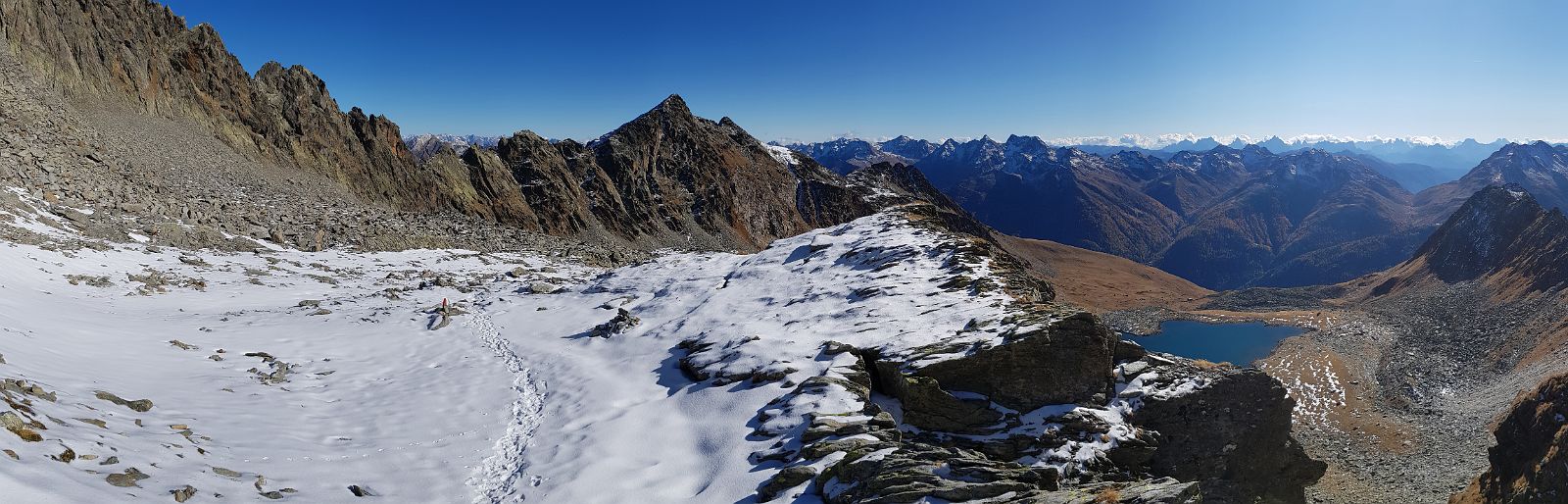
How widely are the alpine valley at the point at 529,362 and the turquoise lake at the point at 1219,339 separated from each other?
11099mm

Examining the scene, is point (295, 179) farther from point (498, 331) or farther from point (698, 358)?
point (698, 358)

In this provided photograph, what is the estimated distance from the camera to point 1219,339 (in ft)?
322

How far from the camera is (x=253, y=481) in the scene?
13109 mm

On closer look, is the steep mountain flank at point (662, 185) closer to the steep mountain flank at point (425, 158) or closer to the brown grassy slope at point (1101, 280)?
the steep mountain flank at point (425, 158)

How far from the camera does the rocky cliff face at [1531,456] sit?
22.6 metres

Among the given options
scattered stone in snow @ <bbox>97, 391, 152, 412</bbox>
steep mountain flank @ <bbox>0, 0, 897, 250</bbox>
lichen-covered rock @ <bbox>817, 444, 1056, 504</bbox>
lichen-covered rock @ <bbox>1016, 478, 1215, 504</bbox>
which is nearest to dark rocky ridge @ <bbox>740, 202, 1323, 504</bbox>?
lichen-covered rock @ <bbox>817, 444, 1056, 504</bbox>

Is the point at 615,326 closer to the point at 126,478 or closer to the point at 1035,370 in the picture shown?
the point at 1035,370

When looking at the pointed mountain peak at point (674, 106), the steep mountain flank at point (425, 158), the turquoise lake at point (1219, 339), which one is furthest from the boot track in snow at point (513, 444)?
the pointed mountain peak at point (674, 106)

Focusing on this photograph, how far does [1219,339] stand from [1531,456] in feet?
271

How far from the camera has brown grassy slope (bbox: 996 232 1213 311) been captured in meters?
A: 124

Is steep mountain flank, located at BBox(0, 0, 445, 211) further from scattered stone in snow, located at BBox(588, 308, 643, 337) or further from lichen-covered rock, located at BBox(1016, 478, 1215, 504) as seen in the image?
lichen-covered rock, located at BBox(1016, 478, 1215, 504)

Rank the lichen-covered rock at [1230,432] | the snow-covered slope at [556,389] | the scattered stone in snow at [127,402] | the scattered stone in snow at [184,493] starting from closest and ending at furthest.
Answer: the scattered stone in snow at [184,493] < the snow-covered slope at [556,389] < the scattered stone in snow at [127,402] < the lichen-covered rock at [1230,432]

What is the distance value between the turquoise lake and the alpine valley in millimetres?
11099

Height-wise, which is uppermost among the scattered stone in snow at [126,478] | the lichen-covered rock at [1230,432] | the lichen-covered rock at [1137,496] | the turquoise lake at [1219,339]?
the scattered stone in snow at [126,478]
